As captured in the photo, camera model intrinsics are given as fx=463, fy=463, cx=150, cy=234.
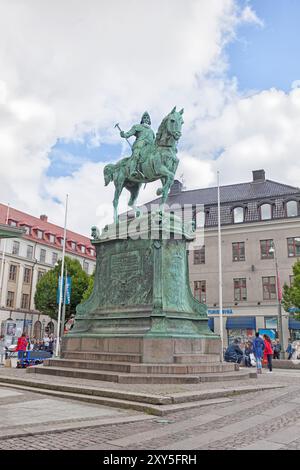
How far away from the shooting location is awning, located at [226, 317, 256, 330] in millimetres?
42656

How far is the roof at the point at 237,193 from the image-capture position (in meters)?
45.2

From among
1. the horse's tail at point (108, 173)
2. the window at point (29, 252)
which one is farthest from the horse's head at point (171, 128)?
the window at point (29, 252)

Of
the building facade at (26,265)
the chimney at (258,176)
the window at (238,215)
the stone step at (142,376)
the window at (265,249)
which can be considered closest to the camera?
the stone step at (142,376)

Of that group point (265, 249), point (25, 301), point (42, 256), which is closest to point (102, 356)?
point (265, 249)

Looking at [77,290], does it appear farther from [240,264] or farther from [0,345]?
[0,345]

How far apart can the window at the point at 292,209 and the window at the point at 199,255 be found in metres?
9.16

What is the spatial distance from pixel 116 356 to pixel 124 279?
8.55ft

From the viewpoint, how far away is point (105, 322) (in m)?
13.4

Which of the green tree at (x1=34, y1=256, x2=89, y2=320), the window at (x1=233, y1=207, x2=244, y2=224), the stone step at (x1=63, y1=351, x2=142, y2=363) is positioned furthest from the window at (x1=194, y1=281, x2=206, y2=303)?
the stone step at (x1=63, y1=351, x2=142, y2=363)

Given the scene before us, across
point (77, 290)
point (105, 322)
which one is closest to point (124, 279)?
point (105, 322)

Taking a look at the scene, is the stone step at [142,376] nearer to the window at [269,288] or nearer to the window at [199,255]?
the window at [269,288]

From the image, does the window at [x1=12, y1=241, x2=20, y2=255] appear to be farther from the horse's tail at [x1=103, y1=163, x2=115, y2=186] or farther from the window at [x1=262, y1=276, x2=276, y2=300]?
the horse's tail at [x1=103, y1=163, x2=115, y2=186]

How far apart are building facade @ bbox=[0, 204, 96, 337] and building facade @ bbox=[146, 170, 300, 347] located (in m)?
21.8

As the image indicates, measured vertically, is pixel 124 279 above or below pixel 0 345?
above
